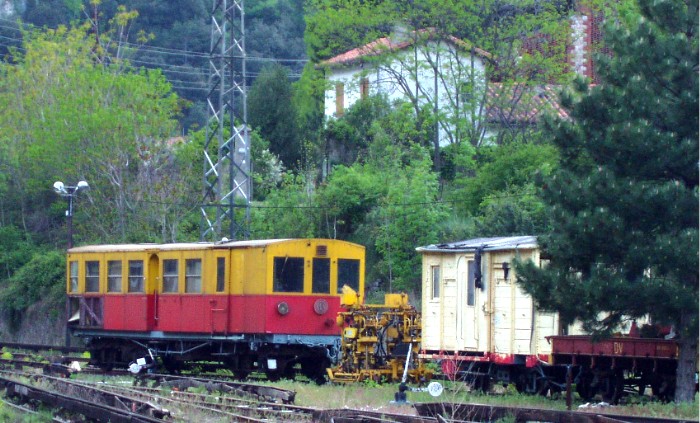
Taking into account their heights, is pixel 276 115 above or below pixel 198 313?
above

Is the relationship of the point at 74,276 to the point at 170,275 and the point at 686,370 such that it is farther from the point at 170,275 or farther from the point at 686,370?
the point at 686,370

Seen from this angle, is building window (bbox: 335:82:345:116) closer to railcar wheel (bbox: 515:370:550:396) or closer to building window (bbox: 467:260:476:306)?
building window (bbox: 467:260:476:306)

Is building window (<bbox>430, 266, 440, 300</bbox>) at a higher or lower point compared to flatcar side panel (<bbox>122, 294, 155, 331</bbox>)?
higher

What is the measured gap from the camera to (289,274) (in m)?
21.3

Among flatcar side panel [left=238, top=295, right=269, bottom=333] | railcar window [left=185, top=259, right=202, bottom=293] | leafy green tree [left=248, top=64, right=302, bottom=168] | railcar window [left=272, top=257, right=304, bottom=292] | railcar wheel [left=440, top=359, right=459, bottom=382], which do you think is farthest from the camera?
leafy green tree [left=248, top=64, right=302, bottom=168]

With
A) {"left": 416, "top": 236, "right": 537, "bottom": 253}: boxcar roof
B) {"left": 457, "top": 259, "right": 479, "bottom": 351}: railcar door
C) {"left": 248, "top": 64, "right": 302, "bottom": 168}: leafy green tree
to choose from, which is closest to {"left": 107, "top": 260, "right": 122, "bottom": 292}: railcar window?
{"left": 416, "top": 236, "right": 537, "bottom": 253}: boxcar roof

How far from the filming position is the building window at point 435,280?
19922 mm

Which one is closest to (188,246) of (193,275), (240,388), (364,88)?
(193,275)

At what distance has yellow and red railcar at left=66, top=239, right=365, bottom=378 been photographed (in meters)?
21.1

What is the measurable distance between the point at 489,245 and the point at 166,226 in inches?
922

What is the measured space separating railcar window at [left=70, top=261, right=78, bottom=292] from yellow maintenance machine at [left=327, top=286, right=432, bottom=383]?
8045 millimetres

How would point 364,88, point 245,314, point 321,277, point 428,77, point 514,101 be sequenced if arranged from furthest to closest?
point 364,88, point 428,77, point 514,101, point 321,277, point 245,314

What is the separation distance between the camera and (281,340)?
69.1ft

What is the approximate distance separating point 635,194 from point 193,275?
10.8m
